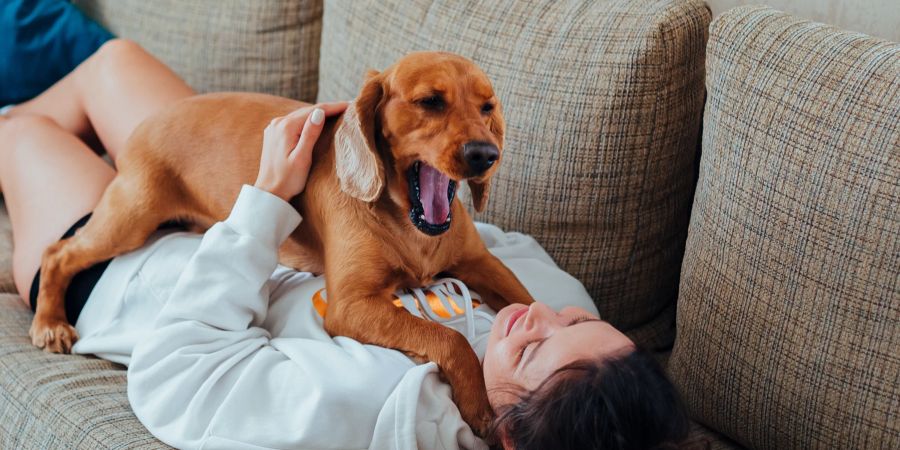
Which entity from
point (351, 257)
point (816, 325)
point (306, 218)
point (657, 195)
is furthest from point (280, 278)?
point (816, 325)

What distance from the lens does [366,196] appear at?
1.23 meters

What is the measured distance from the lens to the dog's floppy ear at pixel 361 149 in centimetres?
122

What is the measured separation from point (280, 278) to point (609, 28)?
0.71m

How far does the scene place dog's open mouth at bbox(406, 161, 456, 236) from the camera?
1.28 meters

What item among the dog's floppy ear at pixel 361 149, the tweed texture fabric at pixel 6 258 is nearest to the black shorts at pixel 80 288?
Result: the tweed texture fabric at pixel 6 258

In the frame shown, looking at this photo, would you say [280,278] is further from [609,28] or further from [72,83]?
[72,83]

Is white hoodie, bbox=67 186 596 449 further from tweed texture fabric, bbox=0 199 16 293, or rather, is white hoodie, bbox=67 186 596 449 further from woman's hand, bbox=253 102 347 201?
tweed texture fabric, bbox=0 199 16 293

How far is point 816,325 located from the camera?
1157 mm

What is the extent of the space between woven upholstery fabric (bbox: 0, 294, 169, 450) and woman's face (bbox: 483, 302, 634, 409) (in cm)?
46

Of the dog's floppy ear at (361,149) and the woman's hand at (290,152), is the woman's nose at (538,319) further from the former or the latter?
the woman's hand at (290,152)

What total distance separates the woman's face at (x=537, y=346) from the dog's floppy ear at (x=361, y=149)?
269 millimetres

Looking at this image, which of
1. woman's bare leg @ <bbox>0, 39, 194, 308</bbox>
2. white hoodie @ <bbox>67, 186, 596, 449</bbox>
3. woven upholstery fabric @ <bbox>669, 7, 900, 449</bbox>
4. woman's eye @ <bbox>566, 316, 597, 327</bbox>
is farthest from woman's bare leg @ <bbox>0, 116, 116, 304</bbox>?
woven upholstery fabric @ <bbox>669, 7, 900, 449</bbox>

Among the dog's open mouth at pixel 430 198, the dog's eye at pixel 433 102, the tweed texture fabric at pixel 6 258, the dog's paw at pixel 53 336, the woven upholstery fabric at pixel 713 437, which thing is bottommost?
the tweed texture fabric at pixel 6 258

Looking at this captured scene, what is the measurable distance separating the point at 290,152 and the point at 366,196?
20 cm
